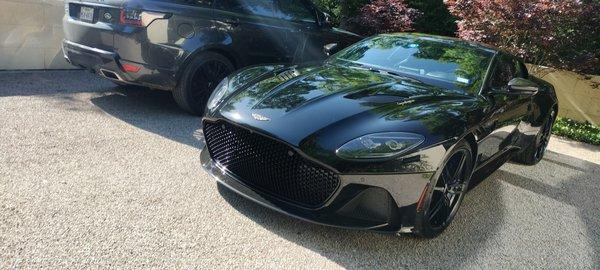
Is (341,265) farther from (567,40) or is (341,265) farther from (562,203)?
(567,40)

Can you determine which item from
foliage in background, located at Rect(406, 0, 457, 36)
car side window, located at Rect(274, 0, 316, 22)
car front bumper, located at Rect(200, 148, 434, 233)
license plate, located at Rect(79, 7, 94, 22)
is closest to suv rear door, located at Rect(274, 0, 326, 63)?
car side window, located at Rect(274, 0, 316, 22)

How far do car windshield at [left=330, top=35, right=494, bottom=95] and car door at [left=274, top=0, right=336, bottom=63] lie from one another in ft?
5.31

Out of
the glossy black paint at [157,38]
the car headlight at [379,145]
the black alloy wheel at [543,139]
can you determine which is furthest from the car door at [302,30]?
the car headlight at [379,145]

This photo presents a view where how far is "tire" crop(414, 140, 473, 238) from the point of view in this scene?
117 inches

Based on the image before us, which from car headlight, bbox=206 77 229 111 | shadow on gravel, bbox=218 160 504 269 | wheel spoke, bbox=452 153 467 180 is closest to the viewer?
shadow on gravel, bbox=218 160 504 269

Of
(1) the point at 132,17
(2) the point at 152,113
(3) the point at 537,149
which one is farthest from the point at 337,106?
(3) the point at 537,149

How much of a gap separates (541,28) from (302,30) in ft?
12.4

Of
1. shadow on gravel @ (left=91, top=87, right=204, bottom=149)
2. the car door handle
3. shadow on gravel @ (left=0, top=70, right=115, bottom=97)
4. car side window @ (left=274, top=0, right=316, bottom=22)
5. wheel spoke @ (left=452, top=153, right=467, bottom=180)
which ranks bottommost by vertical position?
shadow on gravel @ (left=0, top=70, right=115, bottom=97)

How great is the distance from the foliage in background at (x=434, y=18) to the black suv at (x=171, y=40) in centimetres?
548

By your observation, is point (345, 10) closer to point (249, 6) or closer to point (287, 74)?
point (249, 6)

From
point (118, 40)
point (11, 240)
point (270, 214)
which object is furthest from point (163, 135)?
point (11, 240)

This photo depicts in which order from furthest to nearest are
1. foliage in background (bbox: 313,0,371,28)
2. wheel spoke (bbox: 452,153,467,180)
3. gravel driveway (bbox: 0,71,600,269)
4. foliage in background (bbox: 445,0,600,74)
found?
1. foliage in background (bbox: 313,0,371,28)
2. foliage in background (bbox: 445,0,600,74)
3. wheel spoke (bbox: 452,153,467,180)
4. gravel driveway (bbox: 0,71,600,269)

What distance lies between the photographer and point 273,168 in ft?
9.85

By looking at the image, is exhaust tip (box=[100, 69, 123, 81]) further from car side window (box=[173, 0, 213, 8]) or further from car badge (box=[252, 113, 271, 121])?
car badge (box=[252, 113, 271, 121])
